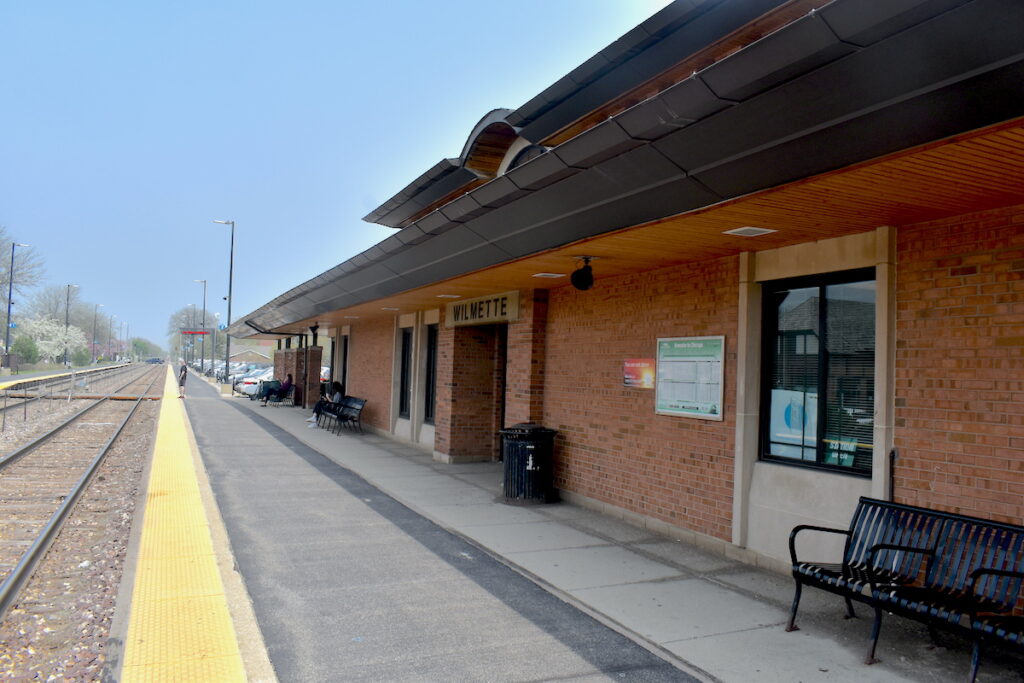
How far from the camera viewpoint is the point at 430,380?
14.8 meters

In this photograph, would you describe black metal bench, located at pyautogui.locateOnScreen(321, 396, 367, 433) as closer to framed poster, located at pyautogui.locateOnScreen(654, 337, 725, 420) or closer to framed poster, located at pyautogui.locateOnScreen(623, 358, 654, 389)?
framed poster, located at pyautogui.locateOnScreen(623, 358, 654, 389)

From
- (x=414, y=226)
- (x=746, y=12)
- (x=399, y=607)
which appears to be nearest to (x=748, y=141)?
(x=746, y=12)

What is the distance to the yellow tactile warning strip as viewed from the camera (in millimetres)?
3846

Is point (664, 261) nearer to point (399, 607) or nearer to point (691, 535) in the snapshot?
point (691, 535)

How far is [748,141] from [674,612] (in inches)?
129

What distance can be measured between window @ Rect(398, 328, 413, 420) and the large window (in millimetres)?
10382

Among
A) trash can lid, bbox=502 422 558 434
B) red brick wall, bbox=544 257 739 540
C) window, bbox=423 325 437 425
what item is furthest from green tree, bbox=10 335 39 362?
red brick wall, bbox=544 257 739 540

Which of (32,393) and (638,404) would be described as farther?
(32,393)

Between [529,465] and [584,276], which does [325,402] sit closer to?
[529,465]

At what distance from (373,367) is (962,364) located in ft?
49.8

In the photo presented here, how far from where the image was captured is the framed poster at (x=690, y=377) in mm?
6920

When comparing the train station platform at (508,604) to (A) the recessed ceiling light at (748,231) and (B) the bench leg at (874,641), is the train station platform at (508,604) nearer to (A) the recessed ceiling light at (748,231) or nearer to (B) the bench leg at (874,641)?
(B) the bench leg at (874,641)

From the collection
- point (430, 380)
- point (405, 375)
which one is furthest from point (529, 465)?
point (405, 375)

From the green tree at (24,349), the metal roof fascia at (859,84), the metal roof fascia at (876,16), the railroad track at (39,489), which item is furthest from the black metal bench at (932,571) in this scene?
the green tree at (24,349)
